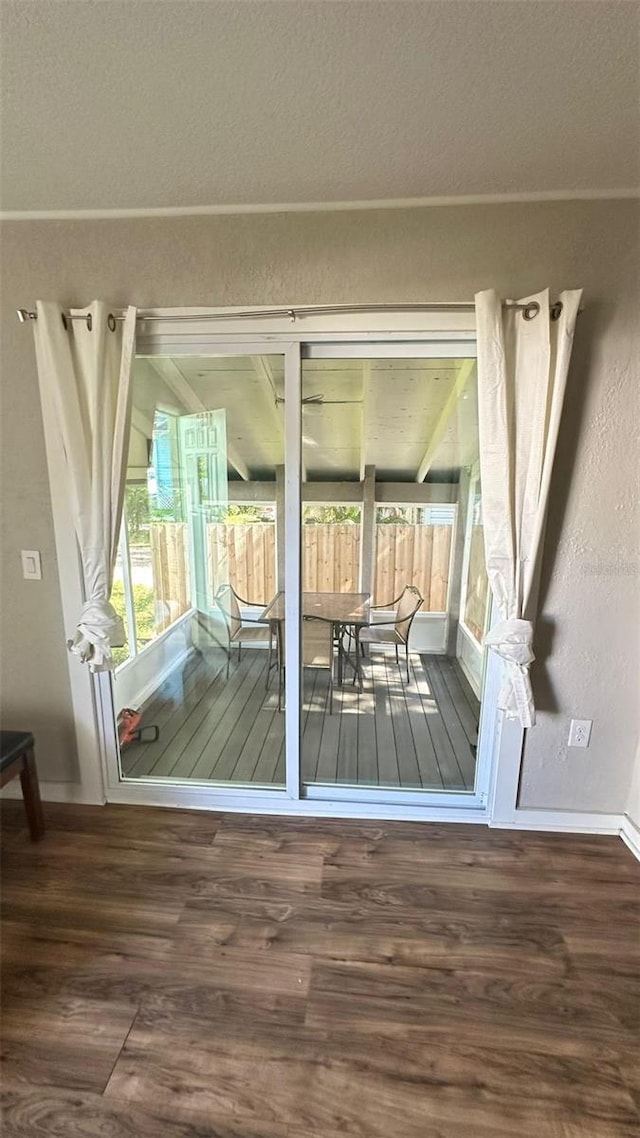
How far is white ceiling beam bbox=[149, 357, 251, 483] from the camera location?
195cm

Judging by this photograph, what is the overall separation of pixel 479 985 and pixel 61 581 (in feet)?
6.73

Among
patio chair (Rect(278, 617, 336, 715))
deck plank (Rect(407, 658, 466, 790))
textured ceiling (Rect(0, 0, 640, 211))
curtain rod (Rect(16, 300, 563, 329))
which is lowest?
deck plank (Rect(407, 658, 466, 790))

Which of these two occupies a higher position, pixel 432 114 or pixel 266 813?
pixel 432 114

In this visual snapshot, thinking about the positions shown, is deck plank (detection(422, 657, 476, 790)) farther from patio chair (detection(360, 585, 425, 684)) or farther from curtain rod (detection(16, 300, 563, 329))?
curtain rod (detection(16, 300, 563, 329))

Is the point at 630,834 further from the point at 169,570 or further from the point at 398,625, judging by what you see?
the point at 169,570

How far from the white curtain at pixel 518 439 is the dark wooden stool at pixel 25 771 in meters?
1.89

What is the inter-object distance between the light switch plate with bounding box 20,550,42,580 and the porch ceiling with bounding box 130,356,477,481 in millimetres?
553

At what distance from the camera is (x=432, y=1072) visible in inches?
46.9

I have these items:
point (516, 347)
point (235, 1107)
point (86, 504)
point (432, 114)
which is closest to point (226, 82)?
point (432, 114)

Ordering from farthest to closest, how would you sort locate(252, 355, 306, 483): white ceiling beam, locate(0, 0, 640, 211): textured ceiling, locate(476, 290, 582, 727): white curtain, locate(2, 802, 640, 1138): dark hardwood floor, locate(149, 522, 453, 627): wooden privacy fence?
locate(149, 522, 453, 627): wooden privacy fence, locate(252, 355, 306, 483): white ceiling beam, locate(476, 290, 582, 727): white curtain, locate(2, 802, 640, 1138): dark hardwood floor, locate(0, 0, 640, 211): textured ceiling

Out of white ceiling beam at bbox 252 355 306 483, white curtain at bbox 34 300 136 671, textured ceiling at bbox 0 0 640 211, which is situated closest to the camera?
textured ceiling at bbox 0 0 640 211

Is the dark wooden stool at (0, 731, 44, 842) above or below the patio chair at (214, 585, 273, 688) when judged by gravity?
below

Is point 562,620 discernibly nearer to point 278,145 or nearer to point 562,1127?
point 562,1127

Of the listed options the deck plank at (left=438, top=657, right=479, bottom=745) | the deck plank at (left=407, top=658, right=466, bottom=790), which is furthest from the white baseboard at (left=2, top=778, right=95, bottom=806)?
the deck plank at (left=438, top=657, right=479, bottom=745)
